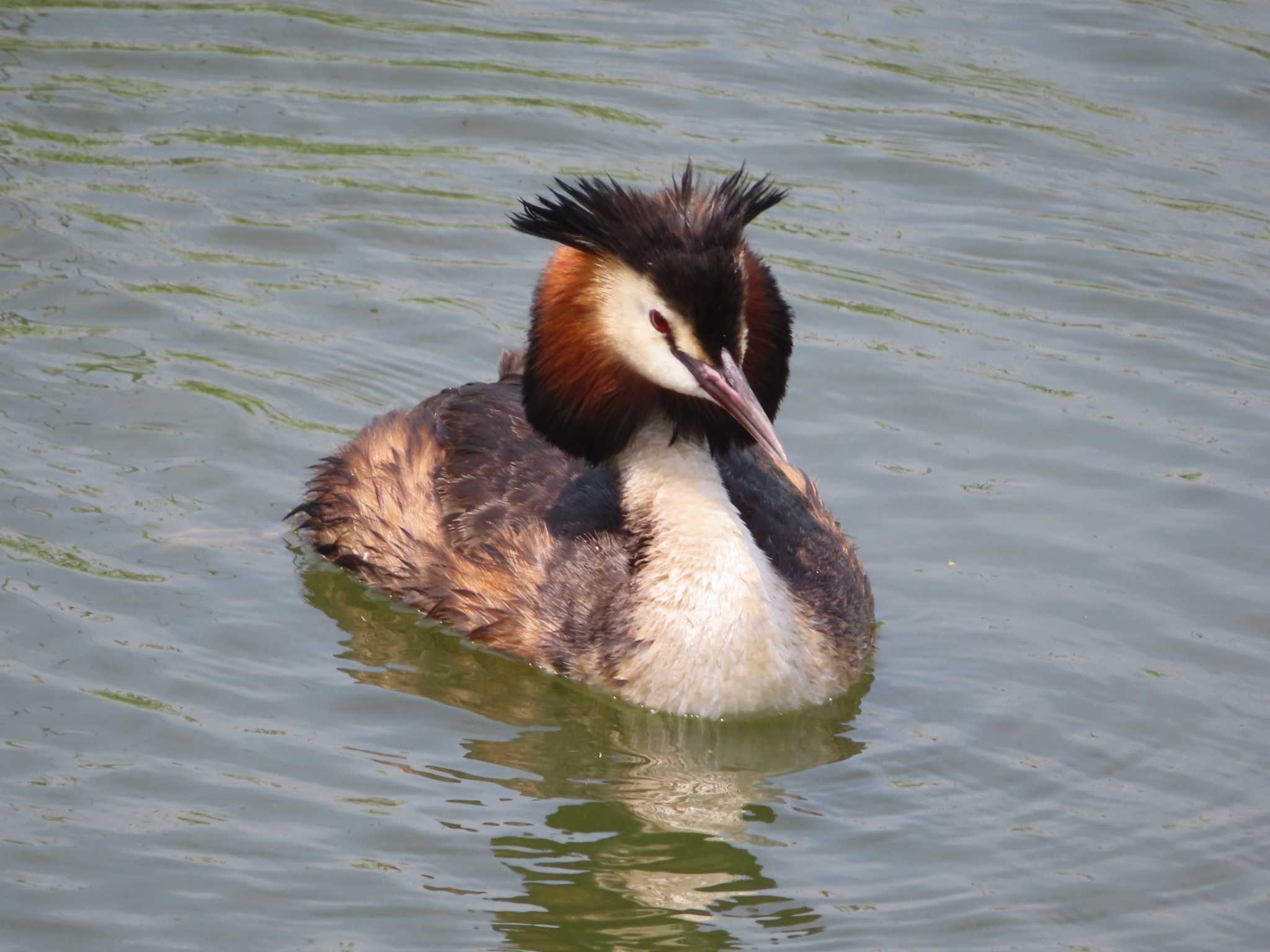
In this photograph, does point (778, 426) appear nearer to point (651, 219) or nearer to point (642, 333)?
point (642, 333)

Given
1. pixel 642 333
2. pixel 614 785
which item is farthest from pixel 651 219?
pixel 614 785

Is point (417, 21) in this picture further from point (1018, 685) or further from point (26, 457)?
point (1018, 685)

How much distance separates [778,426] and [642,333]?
2.66m

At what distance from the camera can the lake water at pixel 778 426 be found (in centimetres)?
700

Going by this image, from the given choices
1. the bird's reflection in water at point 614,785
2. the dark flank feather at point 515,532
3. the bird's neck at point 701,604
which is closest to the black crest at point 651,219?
the bird's neck at point 701,604

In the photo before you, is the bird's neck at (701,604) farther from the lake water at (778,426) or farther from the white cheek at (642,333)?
the white cheek at (642,333)

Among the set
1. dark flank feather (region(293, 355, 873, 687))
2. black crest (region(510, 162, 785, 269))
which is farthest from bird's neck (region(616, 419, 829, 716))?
black crest (region(510, 162, 785, 269))

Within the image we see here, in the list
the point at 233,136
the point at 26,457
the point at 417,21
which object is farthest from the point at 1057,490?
the point at 417,21

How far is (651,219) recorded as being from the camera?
778 cm

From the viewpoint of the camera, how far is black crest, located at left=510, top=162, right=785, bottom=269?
304 inches

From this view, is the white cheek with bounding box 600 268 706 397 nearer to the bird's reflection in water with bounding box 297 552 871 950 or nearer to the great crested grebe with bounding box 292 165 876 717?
the great crested grebe with bounding box 292 165 876 717

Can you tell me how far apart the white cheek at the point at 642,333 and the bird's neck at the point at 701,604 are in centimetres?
38

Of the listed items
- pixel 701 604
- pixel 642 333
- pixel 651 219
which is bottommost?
pixel 701 604

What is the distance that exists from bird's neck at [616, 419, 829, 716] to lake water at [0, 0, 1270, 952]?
6.2 inches
